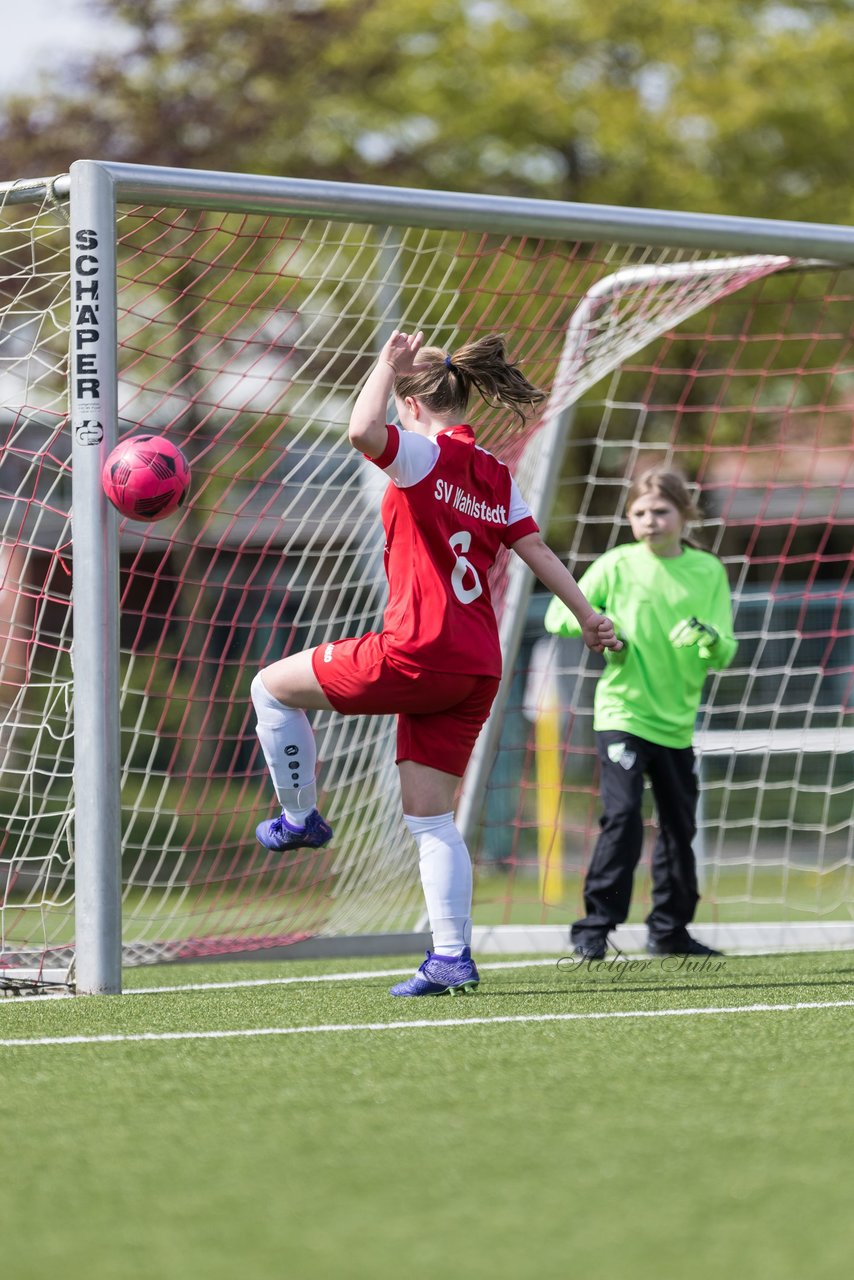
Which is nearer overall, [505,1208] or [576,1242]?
[576,1242]

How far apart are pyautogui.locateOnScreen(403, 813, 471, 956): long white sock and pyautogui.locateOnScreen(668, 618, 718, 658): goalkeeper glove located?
1.44 meters

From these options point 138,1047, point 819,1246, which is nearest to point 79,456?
point 138,1047

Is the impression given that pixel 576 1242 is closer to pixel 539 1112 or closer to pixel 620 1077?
pixel 539 1112

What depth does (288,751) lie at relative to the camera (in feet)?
13.8

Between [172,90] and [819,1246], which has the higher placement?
[172,90]

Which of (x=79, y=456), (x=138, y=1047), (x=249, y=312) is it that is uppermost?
(x=249, y=312)

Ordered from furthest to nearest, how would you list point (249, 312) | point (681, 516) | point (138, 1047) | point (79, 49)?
point (79, 49)
point (249, 312)
point (681, 516)
point (138, 1047)

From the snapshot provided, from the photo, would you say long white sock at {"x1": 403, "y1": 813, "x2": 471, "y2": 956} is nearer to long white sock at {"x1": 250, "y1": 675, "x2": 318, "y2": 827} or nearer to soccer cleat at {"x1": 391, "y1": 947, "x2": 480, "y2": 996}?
soccer cleat at {"x1": 391, "y1": 947, "x2": 480, "y2": 996}

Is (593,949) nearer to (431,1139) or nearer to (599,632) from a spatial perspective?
(599,632)

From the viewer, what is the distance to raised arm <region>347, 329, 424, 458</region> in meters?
3.82

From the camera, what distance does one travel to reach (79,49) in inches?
605

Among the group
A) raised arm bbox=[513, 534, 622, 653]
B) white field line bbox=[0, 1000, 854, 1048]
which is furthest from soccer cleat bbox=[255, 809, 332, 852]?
raised arm bbox=[513, 534, 622, 653]

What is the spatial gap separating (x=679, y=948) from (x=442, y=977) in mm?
1583

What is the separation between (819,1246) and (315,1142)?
84cm
